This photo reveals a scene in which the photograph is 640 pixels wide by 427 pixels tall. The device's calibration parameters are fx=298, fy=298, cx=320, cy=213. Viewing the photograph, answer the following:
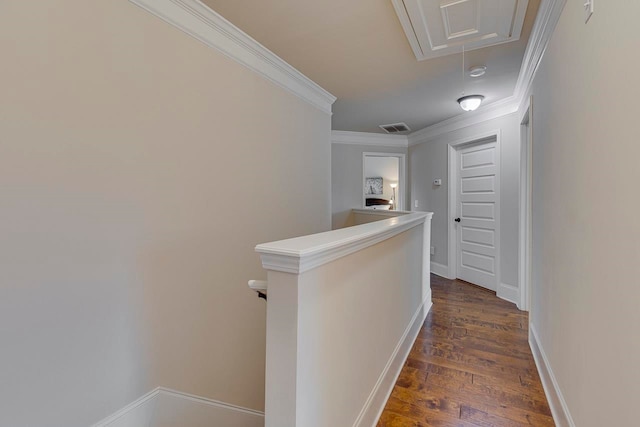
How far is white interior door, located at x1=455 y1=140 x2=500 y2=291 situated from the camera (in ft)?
12.8

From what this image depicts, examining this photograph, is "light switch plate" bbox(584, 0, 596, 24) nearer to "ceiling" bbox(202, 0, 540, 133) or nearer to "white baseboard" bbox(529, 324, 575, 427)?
"ceiling" bbox(202, 0, 540, 133)

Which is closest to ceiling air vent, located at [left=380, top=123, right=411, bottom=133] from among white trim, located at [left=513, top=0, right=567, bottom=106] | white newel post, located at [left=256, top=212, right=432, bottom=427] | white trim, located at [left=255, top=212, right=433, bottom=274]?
white trim, located at [left=513, top=0, right=567, bottom=106]

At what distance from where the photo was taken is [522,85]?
294cm

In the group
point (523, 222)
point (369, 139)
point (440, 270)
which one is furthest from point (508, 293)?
point (369, 139)

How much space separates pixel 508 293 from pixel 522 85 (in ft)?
7.60

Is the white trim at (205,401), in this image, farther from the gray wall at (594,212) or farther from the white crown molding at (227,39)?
the white crown molding at (227,39)

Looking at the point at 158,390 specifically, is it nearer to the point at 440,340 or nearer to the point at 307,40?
the point at 440,340

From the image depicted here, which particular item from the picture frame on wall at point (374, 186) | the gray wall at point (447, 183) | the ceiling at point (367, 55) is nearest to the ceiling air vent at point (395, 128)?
the gray wall at point (447, 183)

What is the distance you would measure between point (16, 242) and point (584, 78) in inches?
94.7

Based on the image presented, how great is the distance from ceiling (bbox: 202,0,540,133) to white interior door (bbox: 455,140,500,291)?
744mm

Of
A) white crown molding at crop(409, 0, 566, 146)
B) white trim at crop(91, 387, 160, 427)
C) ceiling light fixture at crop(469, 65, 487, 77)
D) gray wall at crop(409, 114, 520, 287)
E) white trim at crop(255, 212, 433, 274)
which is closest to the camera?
white trim at crop(255, 212, 433, 274)

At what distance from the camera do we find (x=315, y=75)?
2.91 metres

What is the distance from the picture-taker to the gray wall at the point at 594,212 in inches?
35.5

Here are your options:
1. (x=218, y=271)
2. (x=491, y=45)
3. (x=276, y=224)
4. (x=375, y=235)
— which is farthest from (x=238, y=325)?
(x=491, y=45)
